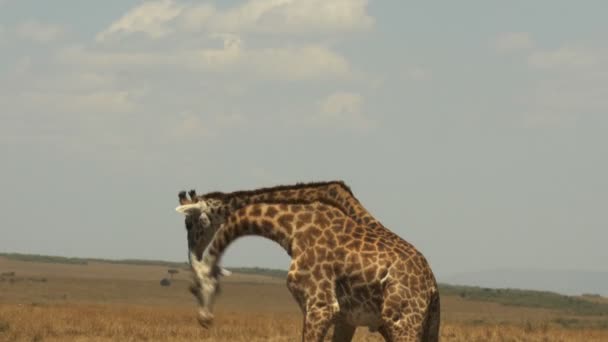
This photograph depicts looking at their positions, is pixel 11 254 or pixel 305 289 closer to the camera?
pixel 305 289

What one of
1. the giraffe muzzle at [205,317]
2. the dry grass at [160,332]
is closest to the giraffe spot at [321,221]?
the giraffe muzzle at [205,317]

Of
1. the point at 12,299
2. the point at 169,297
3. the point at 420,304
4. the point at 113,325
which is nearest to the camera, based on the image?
the point at 420,304

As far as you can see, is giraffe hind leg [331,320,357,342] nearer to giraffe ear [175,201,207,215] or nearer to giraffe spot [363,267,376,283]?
giraffe spot [363,267,376,283]

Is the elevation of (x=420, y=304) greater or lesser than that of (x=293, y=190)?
lesser

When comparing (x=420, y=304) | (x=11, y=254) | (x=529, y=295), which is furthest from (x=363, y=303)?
(x=11, y=254)

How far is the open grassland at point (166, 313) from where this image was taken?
83.4 ft

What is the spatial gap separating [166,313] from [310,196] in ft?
68.0

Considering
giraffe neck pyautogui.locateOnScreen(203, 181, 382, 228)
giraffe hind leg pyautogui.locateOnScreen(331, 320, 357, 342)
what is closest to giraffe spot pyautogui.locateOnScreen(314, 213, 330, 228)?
giraffe neck pyautogui.locateOnScreen(203, 181, 382, 228)

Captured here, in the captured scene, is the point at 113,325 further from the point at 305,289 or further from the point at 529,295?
the point at 529,295

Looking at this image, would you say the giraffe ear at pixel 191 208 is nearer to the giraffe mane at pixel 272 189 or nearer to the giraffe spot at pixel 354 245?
the giraffe mane at pixel 272 189

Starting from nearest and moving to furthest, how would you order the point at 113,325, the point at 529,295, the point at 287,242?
the point at 287,242 → the point at 113,325 → the point at 529,295

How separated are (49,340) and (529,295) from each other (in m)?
85.9

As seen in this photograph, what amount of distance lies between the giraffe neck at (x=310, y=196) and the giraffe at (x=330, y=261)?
15mm

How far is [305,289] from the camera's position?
42.8ft
